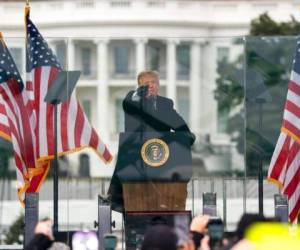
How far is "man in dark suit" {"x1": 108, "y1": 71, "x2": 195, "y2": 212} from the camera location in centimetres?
2794

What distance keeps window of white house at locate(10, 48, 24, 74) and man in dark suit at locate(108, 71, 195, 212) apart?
9.38 feet

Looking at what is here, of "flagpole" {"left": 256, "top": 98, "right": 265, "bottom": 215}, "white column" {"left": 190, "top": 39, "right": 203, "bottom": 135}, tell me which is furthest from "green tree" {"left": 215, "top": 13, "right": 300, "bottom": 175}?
"white column" {"left": 190, "top": 39, "right": 203, "bottom": 135}

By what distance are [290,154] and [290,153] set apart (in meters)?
0.02

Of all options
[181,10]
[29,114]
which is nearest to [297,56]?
[29,114]

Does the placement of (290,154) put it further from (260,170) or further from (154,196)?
(154,196)

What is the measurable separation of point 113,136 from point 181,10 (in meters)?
81.3

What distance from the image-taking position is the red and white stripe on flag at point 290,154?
2870 centimetres

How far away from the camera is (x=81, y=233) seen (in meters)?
19.9

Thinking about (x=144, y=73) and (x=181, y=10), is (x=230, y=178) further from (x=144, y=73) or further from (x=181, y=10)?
(x=181, y=10)

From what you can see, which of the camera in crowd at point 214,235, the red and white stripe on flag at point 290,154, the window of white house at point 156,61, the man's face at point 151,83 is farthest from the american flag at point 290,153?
the camera in crowd at point 214,235

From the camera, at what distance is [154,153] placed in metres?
27.7

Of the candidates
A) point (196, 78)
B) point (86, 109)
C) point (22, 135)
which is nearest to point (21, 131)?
point (22, 135)

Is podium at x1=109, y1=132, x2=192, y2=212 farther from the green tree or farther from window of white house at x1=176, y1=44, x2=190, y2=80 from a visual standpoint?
window of white house at x1=176, y1=44, x2=190, y2=80

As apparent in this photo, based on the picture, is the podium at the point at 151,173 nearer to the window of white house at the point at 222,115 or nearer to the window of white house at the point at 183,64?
the window of white house at the point at 222,115
